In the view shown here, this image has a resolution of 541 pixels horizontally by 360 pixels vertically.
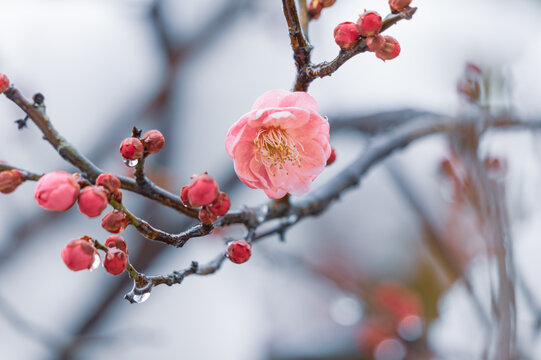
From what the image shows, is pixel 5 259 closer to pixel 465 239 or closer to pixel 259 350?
pixel 259 350

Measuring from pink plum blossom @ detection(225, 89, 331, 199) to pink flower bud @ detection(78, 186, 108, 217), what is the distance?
8 centimetres

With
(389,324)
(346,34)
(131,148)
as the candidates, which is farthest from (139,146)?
(389,324)

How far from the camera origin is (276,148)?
283 mm

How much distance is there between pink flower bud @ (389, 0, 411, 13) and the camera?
0.20 meters

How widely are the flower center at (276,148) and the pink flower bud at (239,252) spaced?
59 millimetres

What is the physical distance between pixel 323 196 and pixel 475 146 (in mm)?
144

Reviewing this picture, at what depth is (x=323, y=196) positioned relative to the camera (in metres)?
0.31

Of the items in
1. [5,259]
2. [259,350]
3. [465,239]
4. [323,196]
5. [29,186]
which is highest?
[323,196]

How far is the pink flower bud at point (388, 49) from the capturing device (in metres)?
0.21

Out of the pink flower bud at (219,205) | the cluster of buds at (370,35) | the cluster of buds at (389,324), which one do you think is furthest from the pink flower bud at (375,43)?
the cluster of buds at (389,324)

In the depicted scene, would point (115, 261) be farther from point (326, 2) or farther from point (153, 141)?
point (326, 2)

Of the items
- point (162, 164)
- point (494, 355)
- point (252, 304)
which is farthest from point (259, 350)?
point (494, 355)

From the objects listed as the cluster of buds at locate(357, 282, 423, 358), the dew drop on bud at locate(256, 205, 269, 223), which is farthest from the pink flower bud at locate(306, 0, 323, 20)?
the cluster of buds at locate(357, 282, 423, 358)

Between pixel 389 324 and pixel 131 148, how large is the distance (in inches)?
27.5
